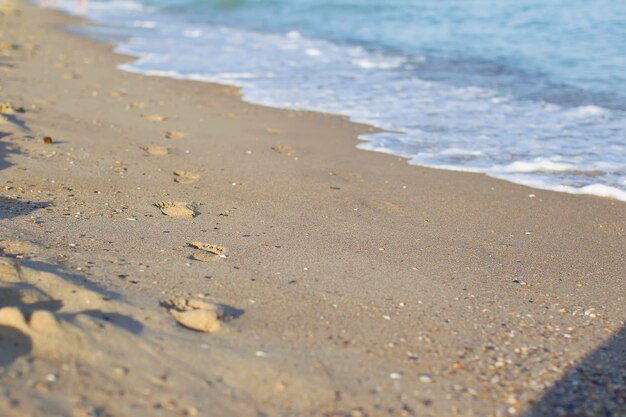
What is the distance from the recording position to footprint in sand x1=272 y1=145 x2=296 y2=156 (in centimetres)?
563

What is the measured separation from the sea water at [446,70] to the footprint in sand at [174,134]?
1.60m

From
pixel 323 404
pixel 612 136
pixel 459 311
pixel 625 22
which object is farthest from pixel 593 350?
pixel 625 22

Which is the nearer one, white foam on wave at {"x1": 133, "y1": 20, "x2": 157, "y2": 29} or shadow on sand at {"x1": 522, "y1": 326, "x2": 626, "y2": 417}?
shadow on sand at {"x1": 522, "y1": 326, "x2": 626, "y2": 417}

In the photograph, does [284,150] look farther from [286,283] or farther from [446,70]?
[446,70]

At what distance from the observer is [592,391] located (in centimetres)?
244

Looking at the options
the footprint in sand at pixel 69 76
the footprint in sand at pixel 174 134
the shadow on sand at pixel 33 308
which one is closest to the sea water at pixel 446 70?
the footprint in sand at pixel 69 76

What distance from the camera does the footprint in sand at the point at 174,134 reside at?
19.4ft

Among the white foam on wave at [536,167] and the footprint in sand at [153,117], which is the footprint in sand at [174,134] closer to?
the footprint in sand at [153,117]

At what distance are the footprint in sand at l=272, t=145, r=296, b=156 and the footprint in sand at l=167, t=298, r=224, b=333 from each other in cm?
292

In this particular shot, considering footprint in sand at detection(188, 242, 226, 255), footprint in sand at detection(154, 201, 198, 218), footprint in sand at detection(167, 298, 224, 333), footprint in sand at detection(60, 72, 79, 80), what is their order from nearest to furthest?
footprint in sand at detection(167, 298, 224, 333) < footprint in sand at detection(188, 242, 226, 255) < footprint in sand at detection(154, 201, 198, 218) < footprint in sand at detection(60, 72, 79, 80)

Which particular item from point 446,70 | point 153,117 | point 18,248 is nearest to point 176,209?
point 18,248

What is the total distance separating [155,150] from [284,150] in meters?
1.04

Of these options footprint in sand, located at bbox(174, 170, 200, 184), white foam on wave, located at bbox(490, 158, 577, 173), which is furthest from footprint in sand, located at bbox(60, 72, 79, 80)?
white foam on wave, located at bbox(490, 158, 577, 173)

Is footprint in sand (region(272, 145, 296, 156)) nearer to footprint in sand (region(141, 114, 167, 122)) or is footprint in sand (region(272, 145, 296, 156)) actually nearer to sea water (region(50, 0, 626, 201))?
sea water (region(50, 0, 626, 201))
